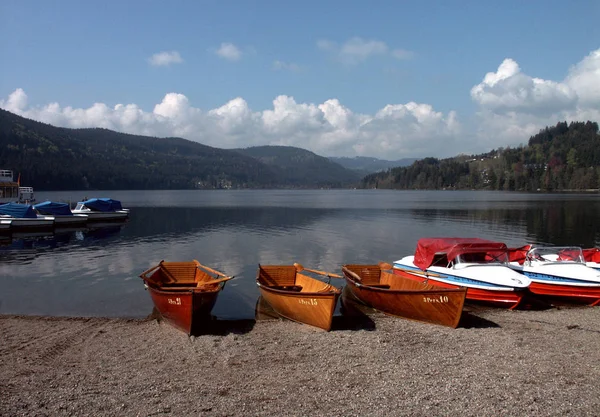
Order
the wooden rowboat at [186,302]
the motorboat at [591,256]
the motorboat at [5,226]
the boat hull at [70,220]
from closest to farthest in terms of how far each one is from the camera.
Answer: the wooden rowboat at [186,302], the motorboat at [591,256], the motorboat at [5,226], the boat hull at [70,220]

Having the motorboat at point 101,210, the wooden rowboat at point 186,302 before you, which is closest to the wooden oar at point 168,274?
the wooden rowboat at point 186,302

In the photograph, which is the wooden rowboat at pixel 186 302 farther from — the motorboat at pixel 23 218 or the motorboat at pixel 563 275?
the motorboat at pixel 23 218

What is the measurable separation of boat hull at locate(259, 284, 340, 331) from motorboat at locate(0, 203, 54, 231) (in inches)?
1874

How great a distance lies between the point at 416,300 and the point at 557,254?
10579mm

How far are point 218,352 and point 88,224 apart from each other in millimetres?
59836

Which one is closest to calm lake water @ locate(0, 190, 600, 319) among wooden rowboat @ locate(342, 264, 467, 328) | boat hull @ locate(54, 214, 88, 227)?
wooden rowboat @ locate(342, 264, 467, 328)

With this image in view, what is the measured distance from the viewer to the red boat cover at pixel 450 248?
2133 centimetres

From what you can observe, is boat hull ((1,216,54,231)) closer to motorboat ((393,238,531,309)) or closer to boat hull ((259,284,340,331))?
boat hull ((259,284,340,331))

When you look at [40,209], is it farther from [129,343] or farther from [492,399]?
[492,399]

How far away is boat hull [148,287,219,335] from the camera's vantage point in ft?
53.7

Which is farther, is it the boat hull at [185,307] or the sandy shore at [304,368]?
the boat hull at [185,307]

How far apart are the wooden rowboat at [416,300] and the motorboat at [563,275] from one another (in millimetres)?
6774

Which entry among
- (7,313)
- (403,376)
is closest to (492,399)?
(403,376)

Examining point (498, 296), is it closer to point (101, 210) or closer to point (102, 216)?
point (102, 216)
